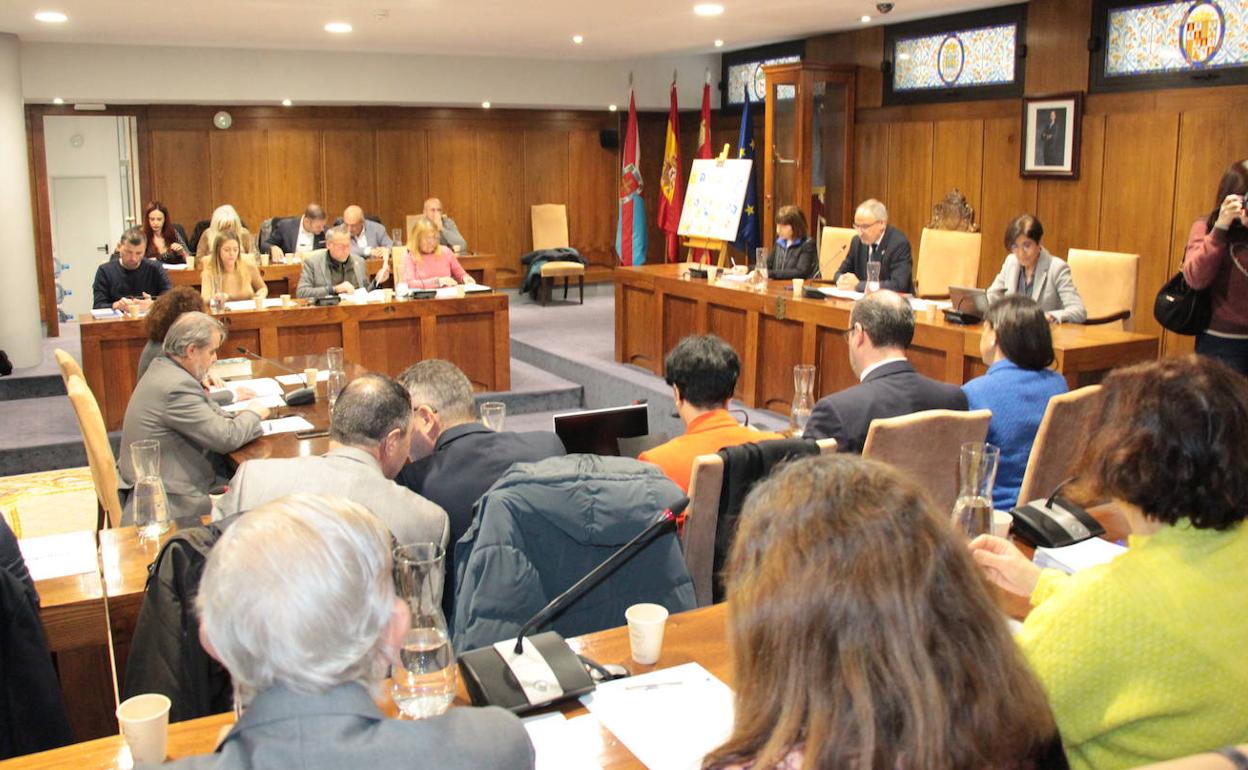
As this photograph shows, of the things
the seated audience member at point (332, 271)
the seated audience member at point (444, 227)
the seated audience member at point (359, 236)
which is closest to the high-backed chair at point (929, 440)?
the seated audience member at point (332, 271)

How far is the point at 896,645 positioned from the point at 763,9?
700cm

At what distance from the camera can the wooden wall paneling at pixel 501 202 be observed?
38.9 ft

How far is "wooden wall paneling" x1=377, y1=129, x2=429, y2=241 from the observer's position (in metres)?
11.4

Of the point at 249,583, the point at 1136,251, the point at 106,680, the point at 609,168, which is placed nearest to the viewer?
the point at 249,583

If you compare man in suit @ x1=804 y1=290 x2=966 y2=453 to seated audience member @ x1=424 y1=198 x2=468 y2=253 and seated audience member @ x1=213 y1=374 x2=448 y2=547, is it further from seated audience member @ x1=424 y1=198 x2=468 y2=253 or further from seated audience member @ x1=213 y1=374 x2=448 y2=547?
seated audience member @ x1=424 y1=198 x2=468 y2=253

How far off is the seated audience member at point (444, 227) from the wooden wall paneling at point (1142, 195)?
5.37 m

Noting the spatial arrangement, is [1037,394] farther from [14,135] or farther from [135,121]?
[135,121]

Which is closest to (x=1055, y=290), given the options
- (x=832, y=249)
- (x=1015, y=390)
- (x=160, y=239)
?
(x=832, y=249)

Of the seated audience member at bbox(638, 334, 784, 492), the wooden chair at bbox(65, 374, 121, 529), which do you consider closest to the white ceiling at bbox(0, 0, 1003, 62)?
the wooden chair at bbox(65, 374, 121, 529)

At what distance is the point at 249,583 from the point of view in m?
1.23

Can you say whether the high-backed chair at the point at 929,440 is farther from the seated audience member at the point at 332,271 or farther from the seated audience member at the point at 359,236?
the seated audience member at the point at 359,236

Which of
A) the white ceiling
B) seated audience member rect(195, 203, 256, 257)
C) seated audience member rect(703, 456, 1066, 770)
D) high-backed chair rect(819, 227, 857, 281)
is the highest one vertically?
the white ceiling

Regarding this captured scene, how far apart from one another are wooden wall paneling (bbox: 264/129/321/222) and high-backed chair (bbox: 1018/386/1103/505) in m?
9.15

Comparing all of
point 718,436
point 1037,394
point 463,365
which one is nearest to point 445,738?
point 718,436
